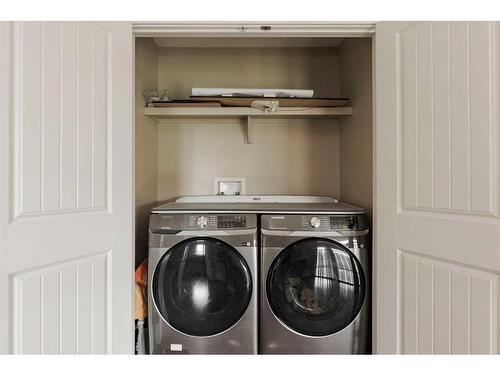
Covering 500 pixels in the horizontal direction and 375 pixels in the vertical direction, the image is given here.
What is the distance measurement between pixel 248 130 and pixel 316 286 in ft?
3.66

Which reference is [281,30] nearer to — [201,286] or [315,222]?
[315,222]

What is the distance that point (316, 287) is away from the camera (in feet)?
5.48

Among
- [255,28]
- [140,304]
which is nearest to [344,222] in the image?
[255,28]

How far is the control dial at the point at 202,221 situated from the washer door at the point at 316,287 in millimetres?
404

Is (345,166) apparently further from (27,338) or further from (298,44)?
(27,338)

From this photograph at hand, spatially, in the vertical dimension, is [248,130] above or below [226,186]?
above

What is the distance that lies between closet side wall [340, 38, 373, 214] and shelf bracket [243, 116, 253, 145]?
25.5 inches

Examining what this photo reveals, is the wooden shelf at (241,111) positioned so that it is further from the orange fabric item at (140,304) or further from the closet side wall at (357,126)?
the orange fabric item at (140,304)

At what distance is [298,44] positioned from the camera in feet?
7.59

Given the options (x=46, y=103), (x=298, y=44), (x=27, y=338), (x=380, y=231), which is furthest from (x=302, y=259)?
(x=298, y=44)

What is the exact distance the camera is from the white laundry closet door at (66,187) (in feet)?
3.51

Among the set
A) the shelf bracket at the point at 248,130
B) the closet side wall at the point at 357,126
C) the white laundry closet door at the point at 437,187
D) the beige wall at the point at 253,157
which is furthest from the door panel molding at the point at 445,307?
the shelf bracket at the point at 248,130

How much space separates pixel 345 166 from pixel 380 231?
2.90ft

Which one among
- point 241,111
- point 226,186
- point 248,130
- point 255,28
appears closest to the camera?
point 255,28
